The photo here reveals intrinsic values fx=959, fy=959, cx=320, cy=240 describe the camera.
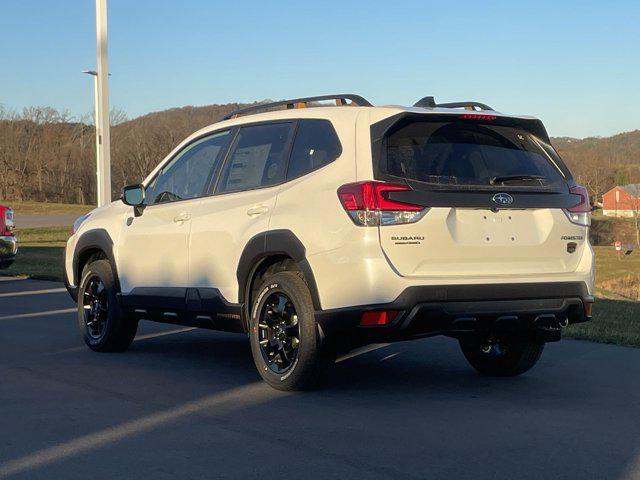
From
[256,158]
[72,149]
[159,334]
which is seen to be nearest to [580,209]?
[256,158]

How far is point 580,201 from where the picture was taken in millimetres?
6586

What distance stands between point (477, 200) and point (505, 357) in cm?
168

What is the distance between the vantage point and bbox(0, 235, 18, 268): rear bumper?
15.1 m

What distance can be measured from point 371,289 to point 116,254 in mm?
3270

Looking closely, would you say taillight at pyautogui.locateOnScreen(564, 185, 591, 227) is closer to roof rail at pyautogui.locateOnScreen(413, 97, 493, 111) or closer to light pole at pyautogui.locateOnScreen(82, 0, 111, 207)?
roof rail at pyautogui.locateOnScreen(413, 97, 493, 111)

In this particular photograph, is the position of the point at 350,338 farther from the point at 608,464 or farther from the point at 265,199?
the point at 608,464

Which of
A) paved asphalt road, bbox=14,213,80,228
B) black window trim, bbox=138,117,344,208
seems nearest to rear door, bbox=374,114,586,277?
black window trim, bbox=138,117,344,208

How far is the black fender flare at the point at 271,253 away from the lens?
6219 millimetres

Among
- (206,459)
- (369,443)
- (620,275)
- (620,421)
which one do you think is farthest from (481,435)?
(620,275)

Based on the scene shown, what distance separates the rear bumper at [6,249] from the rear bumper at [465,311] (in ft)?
33.6

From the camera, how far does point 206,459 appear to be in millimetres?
4734

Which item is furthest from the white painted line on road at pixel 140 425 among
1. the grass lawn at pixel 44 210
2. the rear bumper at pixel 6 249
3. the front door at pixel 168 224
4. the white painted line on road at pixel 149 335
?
the grass lawn at pixel 44 210

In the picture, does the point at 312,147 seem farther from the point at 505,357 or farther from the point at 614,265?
the point at 614,265

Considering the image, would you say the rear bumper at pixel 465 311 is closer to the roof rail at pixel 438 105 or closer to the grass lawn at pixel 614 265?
the roof rail at pixel 438 105
